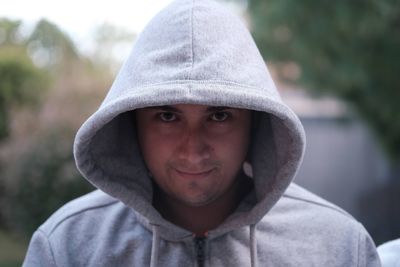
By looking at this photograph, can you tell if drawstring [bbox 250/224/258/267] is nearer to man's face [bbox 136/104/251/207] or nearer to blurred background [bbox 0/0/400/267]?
man's face [bbox 136/104/251/207]

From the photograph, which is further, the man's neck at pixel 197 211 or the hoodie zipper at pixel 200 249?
the man's neck at pixel 197 211

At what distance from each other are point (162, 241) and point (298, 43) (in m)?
4.02

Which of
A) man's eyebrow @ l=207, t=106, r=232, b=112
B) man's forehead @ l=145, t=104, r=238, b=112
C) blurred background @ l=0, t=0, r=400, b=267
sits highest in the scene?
man's forehead @ l=145, t=104, r=238, b=112

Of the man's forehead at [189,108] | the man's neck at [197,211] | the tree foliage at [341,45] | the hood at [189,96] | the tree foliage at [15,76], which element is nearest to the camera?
the hood at [189,96]

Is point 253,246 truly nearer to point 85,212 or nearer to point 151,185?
point 151,185

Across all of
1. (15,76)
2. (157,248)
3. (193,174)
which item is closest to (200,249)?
(157,248)

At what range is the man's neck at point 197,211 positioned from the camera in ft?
6.56

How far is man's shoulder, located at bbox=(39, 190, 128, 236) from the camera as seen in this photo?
1.92 metres

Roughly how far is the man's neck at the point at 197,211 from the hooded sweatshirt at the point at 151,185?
0.18 feet

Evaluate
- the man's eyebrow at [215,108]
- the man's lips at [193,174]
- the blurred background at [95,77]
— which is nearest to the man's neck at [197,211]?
the man's lips at [193,174]

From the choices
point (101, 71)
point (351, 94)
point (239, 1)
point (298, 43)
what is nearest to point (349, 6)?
point (298, 43)

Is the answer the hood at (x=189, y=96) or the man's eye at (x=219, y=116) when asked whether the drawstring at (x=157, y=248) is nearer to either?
the hood at (x=189, y=96)

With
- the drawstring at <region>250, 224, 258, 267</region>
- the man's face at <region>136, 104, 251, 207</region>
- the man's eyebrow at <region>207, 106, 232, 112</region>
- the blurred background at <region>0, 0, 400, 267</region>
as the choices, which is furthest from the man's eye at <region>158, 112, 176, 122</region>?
the blurred background at <region>0, 0, 400, 267</region>

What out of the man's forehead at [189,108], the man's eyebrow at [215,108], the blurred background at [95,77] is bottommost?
the blurred background at [95,77]
